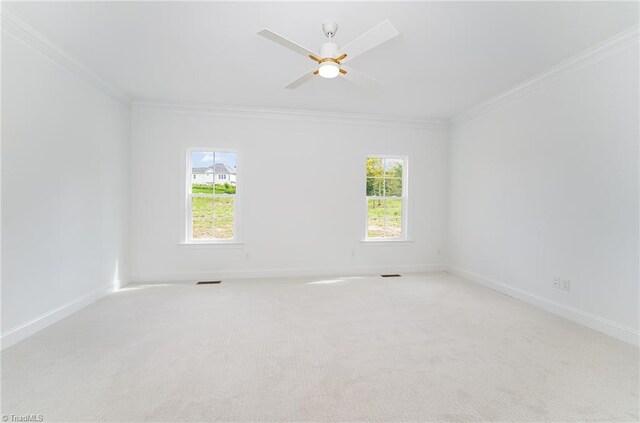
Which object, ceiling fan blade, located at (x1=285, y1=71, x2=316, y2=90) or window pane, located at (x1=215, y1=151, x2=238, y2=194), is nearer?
ceiling fan blade, located at (x1=285, y1=71, x2=316, y2=90)

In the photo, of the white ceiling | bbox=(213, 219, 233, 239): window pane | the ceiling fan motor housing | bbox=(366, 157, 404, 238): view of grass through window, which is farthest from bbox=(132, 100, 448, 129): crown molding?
the ceiling fan motor housing

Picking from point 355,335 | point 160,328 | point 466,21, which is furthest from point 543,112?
point 160,328

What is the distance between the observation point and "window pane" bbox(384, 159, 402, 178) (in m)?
5.28

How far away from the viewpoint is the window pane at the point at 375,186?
204 inches

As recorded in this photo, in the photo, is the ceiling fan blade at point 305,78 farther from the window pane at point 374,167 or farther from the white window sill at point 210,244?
the white window sill at point 210,244

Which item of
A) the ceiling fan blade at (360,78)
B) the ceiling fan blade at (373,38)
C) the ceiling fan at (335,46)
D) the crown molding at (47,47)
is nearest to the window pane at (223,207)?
the crown molding at (47,47)

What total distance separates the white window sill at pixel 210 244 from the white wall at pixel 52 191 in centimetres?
89

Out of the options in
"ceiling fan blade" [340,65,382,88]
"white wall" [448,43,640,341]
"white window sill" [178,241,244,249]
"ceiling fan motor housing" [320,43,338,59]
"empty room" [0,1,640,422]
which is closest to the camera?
"empty room" [0,1,640,422]

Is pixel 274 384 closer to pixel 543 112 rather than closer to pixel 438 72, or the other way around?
pixel 438 72

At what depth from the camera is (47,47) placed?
8.93ft

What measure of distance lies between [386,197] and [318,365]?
358 centimetres

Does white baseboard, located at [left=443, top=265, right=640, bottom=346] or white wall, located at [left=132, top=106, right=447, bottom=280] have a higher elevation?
white wall, located at [left=132, top=106, right=447, bottom=280]

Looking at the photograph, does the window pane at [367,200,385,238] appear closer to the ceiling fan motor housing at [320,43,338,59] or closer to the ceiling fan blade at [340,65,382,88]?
the ceiling fan blade at [340,65,382,88]

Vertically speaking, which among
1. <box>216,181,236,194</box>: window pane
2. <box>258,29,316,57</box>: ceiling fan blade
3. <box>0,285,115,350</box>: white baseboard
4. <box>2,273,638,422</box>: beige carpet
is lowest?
<box>2,273,638,422</box>: beige carpet
